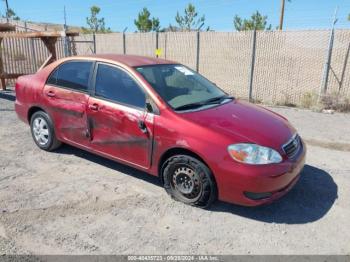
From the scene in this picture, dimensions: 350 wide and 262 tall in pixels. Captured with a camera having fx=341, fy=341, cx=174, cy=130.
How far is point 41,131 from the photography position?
18.0 ft

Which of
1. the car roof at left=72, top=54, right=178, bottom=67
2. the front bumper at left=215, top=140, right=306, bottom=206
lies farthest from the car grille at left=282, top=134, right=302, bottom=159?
the car roof at left=72, top=54, right=178, bottom=67

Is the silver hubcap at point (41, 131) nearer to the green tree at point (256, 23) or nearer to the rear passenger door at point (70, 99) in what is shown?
the rear passenger door at point (70, 99)

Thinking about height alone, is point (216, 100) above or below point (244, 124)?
above

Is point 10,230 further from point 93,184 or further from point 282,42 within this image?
point 282,42

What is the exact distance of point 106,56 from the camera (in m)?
4.81

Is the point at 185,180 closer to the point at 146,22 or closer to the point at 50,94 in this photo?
the point at 50,94

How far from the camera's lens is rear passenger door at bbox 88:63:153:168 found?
4.05 meters

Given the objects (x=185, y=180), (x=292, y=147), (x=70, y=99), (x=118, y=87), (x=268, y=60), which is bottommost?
(x=185, y=180)

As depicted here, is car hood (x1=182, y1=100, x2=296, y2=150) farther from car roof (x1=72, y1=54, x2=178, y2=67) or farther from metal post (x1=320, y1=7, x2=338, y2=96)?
metal post (x1=320, y1=7, x2=338, y2=96)

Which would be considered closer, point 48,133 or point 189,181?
point 189,181

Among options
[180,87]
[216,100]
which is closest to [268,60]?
[216,100]

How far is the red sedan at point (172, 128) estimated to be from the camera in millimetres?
3523

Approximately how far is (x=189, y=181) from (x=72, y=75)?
2.39m

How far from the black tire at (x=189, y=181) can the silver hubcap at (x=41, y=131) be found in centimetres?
240
